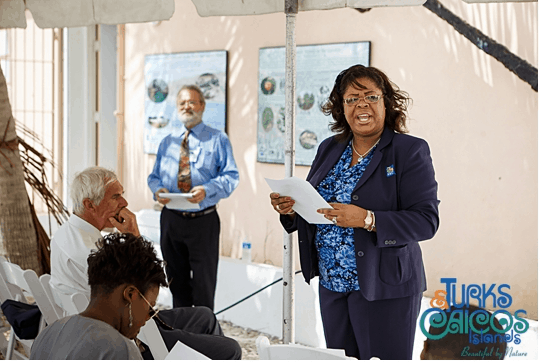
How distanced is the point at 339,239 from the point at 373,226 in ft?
0.68

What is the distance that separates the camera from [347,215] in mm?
2418

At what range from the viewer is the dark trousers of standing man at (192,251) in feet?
14.9

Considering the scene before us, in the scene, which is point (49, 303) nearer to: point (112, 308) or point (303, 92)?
point (112, 308)

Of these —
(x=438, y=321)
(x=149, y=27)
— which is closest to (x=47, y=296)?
(x=438, y=321)

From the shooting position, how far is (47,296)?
2811 mm

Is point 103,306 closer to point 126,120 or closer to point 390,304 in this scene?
point 390,304

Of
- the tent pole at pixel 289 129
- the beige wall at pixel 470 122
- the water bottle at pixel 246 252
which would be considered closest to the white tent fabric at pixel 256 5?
the tent pole at pixel 289 129

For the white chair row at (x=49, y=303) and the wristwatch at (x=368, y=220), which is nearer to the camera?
the wristwatch at (x=368, y=220)

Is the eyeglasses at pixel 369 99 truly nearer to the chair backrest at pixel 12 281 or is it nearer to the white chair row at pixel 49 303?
the white chair row at pixel 49 303

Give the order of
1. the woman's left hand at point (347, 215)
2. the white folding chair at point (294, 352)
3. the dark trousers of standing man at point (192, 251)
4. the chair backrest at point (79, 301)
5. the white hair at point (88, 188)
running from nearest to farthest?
the white folding chair at point (294, 352) < the woman's left hand at point (347, 215) < the chair backrest at point (79, 301) < the white hair at point (88, 188) < the dark trousers of standing man at point (192, 251)

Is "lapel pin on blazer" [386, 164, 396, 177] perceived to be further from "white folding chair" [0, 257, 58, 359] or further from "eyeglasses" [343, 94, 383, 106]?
"white folding chair" [0, 257, 58, 359]

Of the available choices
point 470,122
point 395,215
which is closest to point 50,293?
point 395,215

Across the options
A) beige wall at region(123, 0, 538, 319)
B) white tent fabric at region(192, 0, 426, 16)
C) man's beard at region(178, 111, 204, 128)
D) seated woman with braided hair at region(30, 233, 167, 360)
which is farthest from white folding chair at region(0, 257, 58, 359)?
beige wall at region(123, 0, 538, 319)

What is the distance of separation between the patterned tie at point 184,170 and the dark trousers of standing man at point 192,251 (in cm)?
20
